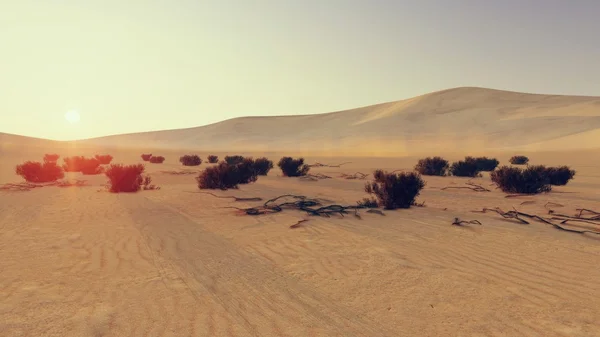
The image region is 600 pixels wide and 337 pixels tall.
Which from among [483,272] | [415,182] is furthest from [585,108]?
[483,272]

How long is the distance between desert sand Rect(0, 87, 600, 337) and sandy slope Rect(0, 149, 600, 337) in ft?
0.06

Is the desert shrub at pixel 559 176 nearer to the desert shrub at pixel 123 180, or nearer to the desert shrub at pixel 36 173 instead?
the desert shrub at pixel 123 180

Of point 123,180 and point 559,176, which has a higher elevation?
point 123,180

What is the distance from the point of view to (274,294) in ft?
13.7

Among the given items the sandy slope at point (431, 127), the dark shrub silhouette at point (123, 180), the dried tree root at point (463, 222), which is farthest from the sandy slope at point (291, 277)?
the sandy slope at point (431, 127)

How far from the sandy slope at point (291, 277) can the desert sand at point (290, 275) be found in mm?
17

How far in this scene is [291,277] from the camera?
4.73 metres

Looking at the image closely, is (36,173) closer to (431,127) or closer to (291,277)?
(291,277)

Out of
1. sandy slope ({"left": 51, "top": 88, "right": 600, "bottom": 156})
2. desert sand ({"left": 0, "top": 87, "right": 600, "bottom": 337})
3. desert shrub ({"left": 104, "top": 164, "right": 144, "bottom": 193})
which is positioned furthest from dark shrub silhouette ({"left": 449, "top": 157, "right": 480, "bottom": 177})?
sandy slope ({"left": 51, "top": 88, "right": 600, "bottom": 156})

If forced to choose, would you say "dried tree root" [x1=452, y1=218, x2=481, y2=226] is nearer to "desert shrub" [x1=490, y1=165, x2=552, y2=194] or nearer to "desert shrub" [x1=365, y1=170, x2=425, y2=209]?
"desert shrub" [x1=365, y1=170, x2=425, y2=209]

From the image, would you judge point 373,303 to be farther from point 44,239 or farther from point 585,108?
point 585,108

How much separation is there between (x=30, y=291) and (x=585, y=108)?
86.2 m

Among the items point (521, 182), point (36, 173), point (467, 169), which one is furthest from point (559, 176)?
point (36, 173)

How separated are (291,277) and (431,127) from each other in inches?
3048
